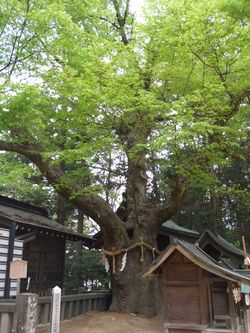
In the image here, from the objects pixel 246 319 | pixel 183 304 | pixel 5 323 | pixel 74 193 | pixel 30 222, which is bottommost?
pixel 246 319

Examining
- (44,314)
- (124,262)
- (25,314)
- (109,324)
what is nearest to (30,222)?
(44,314)

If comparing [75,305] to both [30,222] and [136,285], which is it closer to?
[136,285]

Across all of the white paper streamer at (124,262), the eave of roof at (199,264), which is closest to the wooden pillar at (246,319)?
the eave of roof at (199,264)

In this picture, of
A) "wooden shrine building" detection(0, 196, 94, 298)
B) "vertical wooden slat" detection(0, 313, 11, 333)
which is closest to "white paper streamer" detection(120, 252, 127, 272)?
"wooden shrine building" detection(0, 196, 94, 298)

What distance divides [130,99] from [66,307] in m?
6.98

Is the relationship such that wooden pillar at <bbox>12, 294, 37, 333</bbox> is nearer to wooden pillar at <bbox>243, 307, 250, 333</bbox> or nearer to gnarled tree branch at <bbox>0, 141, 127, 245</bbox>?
wooden pillar at <bbox>243, 307, 250, 333</bbox>

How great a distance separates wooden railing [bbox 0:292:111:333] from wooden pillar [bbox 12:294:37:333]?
429 mm

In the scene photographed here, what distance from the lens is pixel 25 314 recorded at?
219 inches

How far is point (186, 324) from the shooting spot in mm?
8234

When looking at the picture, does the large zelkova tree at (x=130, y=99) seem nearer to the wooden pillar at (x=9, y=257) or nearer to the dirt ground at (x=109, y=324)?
the dirt ground at (x=109, y=324)

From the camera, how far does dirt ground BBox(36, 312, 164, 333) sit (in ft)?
33.3

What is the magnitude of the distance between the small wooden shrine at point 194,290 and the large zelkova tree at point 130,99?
3.24 meters

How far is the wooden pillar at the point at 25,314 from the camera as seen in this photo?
5.53 metres

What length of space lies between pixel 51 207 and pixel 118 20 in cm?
1428
